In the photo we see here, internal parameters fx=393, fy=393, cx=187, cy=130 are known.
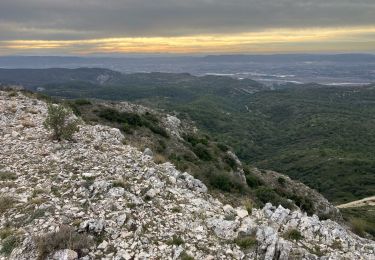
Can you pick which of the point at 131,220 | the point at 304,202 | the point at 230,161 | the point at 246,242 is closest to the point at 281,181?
the point at 304,202

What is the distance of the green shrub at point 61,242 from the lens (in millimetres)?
12594

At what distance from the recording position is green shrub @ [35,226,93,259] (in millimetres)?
12594

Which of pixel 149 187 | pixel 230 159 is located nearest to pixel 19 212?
pixel 149 187

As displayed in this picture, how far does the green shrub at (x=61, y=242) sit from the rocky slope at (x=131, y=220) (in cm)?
3

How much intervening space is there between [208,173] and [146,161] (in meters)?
10.8

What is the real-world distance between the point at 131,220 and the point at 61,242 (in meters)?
2.57

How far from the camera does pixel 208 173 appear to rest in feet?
102

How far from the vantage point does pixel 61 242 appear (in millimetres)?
12773

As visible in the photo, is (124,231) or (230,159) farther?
(230,159)

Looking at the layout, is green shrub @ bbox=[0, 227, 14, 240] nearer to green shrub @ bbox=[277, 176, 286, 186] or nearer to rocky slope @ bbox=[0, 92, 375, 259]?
rocky slope @ bbox=[0, 92, 375, 259]

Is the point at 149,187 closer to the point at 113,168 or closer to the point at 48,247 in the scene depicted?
the point at 113,168

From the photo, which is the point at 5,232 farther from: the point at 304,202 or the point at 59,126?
the point at 304,202

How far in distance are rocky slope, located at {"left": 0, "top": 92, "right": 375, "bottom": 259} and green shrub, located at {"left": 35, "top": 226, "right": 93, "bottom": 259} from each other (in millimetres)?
31

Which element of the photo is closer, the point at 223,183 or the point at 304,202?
the point at 223,183
